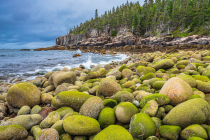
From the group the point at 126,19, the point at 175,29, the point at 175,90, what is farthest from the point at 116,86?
the point at 126,19

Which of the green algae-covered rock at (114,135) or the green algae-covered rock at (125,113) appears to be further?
the green algae-covered rock at (125,113)

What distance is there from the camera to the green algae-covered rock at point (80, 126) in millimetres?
2012

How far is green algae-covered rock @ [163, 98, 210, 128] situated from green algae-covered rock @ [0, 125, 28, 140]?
289 centimetres

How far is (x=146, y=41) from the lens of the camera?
155ft

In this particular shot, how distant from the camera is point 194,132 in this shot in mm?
1812

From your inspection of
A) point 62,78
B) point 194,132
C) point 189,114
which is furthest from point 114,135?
point 62,78

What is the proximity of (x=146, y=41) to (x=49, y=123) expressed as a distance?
165 feet

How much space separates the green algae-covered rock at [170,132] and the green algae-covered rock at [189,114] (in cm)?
16

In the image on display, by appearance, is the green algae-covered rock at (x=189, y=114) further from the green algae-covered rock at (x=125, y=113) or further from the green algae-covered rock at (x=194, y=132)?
the green algae-covered rock at (x=125, y=113)

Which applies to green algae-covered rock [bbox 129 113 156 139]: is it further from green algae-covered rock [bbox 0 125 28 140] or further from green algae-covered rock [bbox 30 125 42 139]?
green algae-covered rock [bbox 0 125 28 140]

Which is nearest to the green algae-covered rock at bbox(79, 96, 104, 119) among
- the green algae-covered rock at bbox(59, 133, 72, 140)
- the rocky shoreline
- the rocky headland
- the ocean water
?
the rocky shoreline

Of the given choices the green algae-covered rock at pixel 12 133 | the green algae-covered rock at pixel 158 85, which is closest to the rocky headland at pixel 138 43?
the green algae-covered rock at pixel 158 85

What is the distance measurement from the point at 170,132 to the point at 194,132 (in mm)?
355

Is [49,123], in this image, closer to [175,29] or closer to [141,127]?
[141,127]
